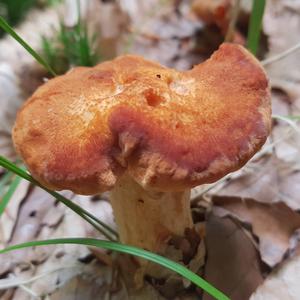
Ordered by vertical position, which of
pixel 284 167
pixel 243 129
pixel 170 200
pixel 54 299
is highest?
pixel 243 129

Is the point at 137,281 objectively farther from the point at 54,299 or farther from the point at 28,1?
the point at 28,1

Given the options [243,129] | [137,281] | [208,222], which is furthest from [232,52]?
[137,281]

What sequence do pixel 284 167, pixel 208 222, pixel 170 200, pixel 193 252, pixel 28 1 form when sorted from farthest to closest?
pixel 28 1 < pixel 284 167 < pixel 208 222 < pixel 193 252 < pixel 170 200

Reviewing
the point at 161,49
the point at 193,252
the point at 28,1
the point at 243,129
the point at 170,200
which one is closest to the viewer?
the point at 243,129

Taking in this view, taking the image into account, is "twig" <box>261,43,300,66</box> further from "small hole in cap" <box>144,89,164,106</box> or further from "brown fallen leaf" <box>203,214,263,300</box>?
"small hole in cap" <box>144,89,164,106</box>

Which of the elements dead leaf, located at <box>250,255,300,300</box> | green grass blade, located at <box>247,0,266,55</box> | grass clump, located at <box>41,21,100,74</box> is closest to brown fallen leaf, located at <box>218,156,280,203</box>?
dead leaf, located at <box>250,255,300,300</box>

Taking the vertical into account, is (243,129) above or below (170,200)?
above

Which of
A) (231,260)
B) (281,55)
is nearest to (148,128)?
(231,260)
